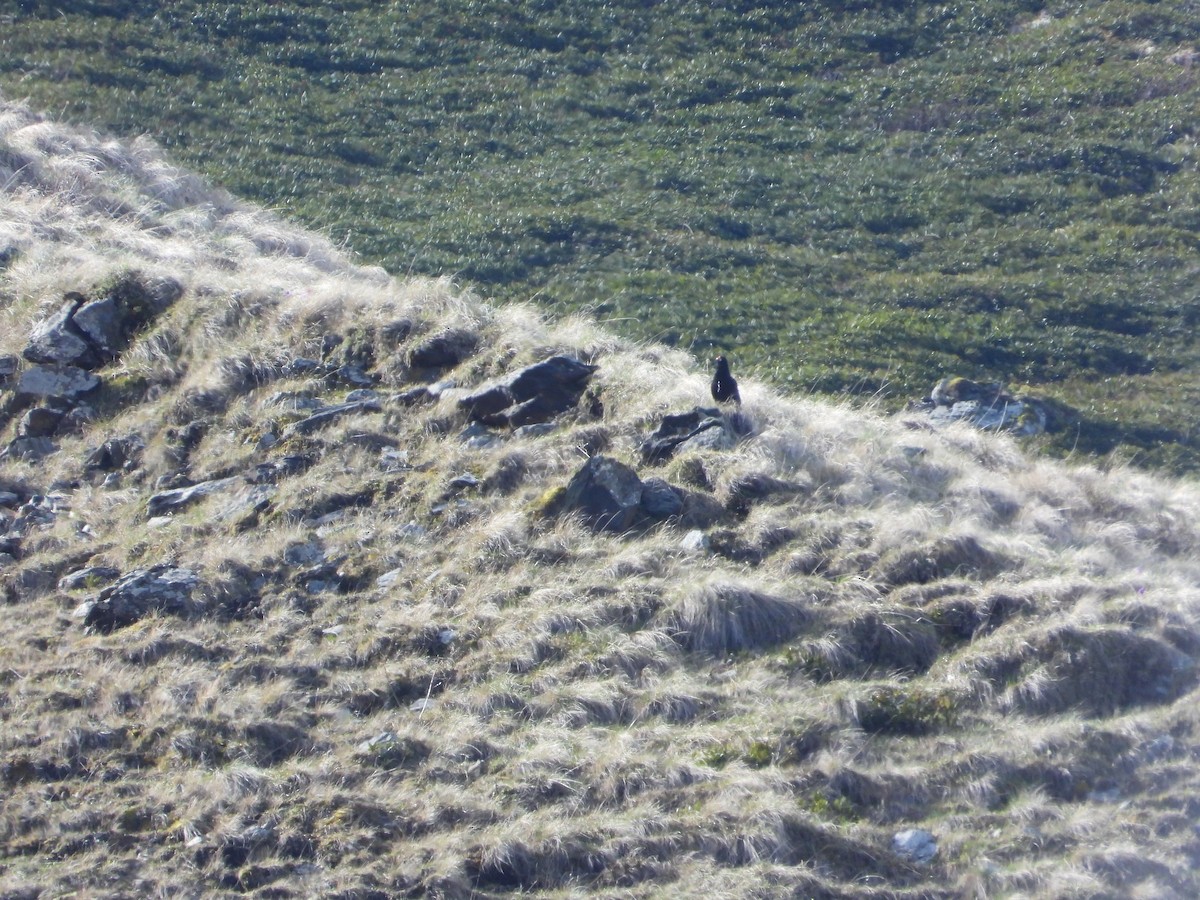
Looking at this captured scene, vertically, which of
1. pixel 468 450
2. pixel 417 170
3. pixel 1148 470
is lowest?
pixel 1148 470

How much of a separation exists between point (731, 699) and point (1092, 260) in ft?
40.7

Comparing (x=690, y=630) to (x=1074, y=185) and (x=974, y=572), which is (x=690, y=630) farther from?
(x=1074, y=185)

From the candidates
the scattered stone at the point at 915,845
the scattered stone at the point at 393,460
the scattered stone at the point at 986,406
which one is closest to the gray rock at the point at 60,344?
the scattered stone at the point at 393,460

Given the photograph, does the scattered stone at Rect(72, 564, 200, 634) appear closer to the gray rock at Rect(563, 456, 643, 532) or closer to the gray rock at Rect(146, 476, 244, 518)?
the gray rock at Rect(146, 476, 244, 518)

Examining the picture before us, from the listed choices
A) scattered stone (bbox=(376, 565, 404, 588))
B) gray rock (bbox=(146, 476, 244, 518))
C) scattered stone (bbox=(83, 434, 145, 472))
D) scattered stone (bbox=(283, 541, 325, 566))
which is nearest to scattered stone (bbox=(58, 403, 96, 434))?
scattered stone (bbox=(83, 434, 145, 472))

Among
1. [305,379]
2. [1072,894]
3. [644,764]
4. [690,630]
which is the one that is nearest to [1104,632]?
[1072,894]

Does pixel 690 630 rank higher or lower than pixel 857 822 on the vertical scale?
higher

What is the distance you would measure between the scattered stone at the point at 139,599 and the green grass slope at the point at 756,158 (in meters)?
6.70

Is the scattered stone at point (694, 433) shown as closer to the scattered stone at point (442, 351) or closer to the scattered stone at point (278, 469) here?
the scattered stone at point (442, 351)

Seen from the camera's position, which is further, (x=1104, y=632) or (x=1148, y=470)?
(x=1148, y=470)

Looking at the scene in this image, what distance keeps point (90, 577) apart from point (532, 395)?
3184 millimetres

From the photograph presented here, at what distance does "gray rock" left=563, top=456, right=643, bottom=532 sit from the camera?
7613 mm

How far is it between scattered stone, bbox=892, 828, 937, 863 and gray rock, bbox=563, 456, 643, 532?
2588 millimetres

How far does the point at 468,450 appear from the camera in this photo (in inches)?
332
